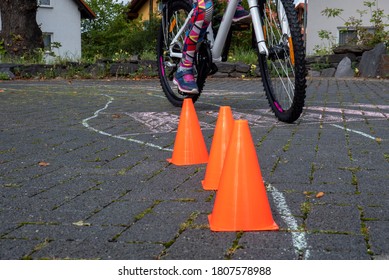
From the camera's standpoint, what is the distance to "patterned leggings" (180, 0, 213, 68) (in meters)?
6.30

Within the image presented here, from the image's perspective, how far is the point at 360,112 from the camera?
284 inches

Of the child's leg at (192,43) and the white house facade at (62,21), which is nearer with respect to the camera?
the child's leg at (192,43)

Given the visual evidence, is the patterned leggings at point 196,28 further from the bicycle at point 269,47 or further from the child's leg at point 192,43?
the bicycle at point 269,47

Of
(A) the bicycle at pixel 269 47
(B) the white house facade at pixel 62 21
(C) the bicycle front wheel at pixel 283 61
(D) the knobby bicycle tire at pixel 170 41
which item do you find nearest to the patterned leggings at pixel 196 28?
(A) the bicycle at pixel 269 47

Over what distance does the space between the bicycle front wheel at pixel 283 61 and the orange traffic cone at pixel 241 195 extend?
2527mm

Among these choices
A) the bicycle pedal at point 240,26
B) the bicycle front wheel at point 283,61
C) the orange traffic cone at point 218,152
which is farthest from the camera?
the bicycle pedal at point 240,26

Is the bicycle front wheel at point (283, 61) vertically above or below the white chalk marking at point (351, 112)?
above

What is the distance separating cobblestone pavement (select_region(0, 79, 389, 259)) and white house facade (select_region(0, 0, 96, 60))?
29.5 metres

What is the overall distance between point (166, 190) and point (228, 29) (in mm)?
3350

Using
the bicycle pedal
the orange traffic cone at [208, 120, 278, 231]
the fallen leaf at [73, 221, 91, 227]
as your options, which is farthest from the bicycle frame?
the fallen leaf at [73, 221, 91, 227]

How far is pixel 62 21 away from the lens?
35.8 m

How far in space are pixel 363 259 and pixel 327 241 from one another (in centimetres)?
25

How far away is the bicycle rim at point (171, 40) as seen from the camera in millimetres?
7176
